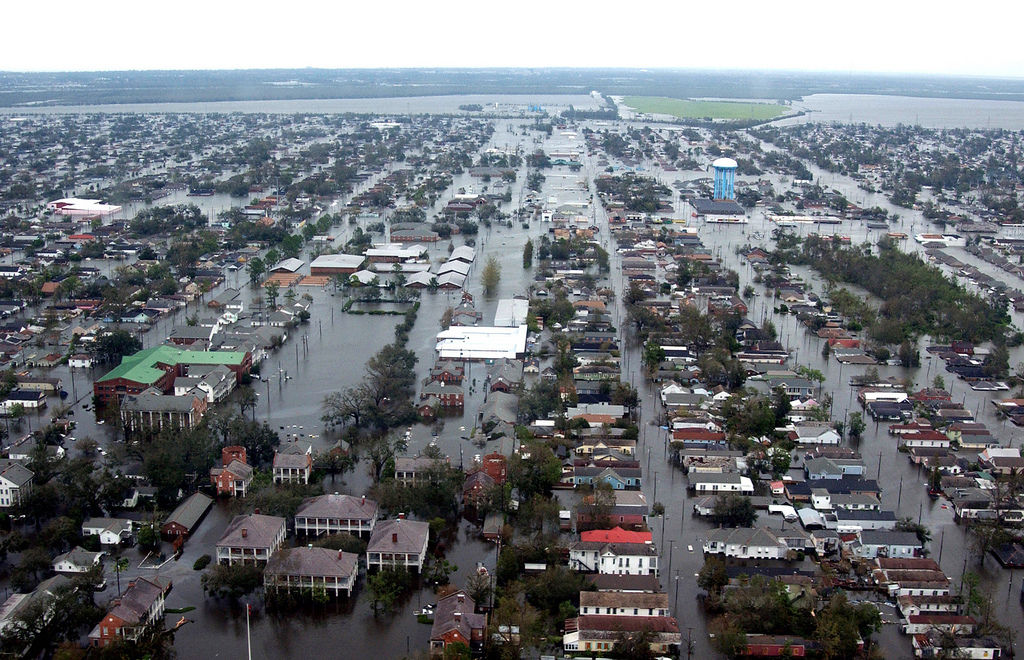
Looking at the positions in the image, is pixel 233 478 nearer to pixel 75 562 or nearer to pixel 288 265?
pixel 75 562

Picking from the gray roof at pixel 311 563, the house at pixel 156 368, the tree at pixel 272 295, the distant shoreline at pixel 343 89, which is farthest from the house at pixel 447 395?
the distant shoreline at pixel 343 89

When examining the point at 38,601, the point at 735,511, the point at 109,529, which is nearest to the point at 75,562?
the point at 109,529

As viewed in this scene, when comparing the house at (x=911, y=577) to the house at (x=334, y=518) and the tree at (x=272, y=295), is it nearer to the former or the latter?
the house at (x=334, y=518)

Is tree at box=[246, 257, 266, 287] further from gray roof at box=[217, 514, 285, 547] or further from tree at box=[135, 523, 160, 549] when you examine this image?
gray roof at box=[217, 514, 285, 547]

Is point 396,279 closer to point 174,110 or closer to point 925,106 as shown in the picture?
point 174,110

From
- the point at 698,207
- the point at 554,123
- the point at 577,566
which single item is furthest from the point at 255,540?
the point at 554,123

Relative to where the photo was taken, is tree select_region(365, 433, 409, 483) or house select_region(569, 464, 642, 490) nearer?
house select_region(569, 464, 642, 490)

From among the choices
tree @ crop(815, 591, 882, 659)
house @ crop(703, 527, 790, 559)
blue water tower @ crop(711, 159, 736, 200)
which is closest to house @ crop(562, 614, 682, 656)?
tree @ crop(815, 591, 882, 659)
